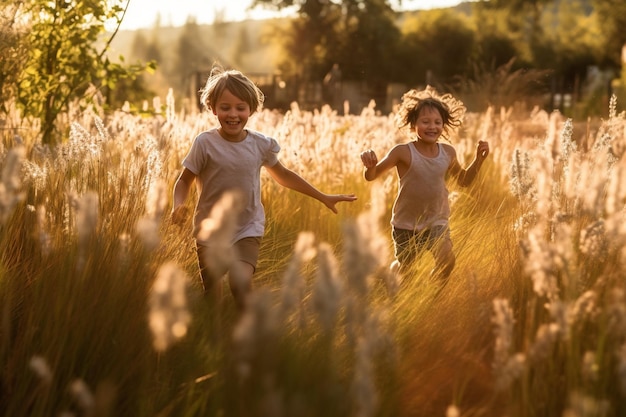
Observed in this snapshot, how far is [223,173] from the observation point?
371 cm

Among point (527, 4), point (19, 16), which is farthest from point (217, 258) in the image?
point (527, 4)

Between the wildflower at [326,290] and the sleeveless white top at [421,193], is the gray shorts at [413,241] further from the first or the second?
the wildflower at [326,290]

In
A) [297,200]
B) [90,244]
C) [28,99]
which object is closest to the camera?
[90,244]

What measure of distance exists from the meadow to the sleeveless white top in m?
0.32

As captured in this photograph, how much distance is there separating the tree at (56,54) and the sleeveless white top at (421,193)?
2.89 m

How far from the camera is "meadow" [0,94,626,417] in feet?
5.09

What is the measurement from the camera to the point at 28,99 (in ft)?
20.8

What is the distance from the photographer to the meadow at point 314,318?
155cm

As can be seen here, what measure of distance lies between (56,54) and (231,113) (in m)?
3.33

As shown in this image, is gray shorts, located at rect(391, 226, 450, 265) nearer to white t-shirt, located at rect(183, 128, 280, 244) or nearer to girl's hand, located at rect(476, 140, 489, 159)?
girl's hand, located at rect(476, 140, 489, 159)

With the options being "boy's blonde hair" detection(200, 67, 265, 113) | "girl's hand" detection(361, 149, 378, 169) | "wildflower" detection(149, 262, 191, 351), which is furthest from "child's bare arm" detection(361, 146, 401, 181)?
"wildflower" detection(149, 262, 191, 351)

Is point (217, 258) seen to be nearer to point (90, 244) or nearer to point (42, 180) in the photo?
point (90, 244)

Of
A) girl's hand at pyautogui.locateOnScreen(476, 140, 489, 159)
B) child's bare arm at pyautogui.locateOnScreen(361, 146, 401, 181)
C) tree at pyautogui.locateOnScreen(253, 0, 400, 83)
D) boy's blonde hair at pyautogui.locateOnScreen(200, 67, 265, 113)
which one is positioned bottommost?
child's bare arm at pyautogui.locateOnScreen(361, 146, 401, 181)

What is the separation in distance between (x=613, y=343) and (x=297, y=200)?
3374mm
